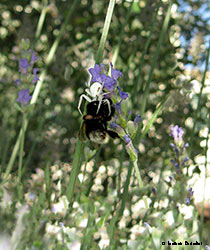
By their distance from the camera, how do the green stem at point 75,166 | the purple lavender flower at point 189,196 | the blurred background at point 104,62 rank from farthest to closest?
the blurred background at point 104,62, the purple lavender flower at point 189,196, the green stem at point 75,166

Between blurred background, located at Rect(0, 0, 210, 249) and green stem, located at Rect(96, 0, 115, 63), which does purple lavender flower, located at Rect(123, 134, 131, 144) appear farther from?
blurred background, located at Rect(0, 0, 210, 249)

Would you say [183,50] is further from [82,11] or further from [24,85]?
[24,85]

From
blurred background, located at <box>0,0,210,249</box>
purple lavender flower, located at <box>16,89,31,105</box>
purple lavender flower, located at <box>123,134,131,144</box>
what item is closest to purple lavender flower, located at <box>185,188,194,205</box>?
purple lavender flower, located at <box>123,134,131,144</box>

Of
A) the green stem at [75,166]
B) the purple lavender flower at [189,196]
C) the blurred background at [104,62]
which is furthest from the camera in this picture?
the blurred background at [104,62]

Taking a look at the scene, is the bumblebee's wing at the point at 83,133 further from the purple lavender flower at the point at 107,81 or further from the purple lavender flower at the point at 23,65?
the purple lavender flower at the point at 23,65

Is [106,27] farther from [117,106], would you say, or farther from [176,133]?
[176,133]

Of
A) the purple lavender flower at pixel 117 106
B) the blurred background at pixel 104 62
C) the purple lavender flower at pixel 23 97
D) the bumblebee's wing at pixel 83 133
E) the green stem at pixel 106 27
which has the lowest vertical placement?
the bumblebee's wing at pixel 83 133

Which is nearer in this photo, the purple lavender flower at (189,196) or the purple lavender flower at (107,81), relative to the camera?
the purple lavender flower at (107,81)

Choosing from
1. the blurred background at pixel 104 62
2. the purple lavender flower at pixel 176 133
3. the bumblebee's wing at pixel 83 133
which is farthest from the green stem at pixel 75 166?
the blurred background at pixel 104 62

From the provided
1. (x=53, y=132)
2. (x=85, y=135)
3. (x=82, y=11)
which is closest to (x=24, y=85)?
(x=85, y=135)

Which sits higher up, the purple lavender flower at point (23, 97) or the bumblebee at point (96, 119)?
the purple lavender flower at point (23, 97)
